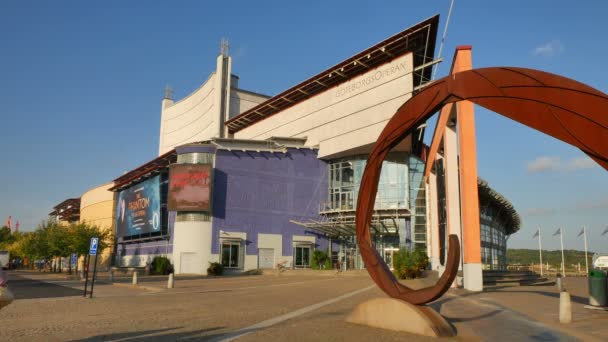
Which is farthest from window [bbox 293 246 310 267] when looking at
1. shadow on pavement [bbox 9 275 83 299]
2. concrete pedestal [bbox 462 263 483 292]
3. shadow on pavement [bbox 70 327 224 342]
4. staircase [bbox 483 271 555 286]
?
shadow on pavement [bbox 70 327 224 342]

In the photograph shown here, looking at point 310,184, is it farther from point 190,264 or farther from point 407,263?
point 407,263

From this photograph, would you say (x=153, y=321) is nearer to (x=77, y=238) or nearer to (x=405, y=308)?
(x=405, y=308)

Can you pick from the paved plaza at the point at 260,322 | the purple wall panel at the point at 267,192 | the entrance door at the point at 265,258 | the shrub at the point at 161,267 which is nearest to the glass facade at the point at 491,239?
the purple wall panel at the point at 267,192

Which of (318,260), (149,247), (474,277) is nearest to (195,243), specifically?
(318,260)

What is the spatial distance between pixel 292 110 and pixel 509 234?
40.5 m

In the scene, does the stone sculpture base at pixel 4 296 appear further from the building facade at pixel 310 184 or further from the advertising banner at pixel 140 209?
the advertising banner at pixel 140 209

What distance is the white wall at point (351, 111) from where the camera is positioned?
131 feet

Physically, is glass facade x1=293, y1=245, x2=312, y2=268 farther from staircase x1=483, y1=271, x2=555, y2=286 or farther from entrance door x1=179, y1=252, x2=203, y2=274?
staircase x1=483, y1=271, x2=555, y2=286

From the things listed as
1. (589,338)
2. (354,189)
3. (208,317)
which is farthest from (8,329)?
(354,189)

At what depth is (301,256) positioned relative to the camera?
156ft

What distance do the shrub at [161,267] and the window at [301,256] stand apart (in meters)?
12.0

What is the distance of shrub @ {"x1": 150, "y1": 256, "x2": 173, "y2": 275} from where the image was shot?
43531 millimetres

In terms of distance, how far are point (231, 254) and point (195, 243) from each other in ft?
11.7

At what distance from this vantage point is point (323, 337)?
8.54 meters
